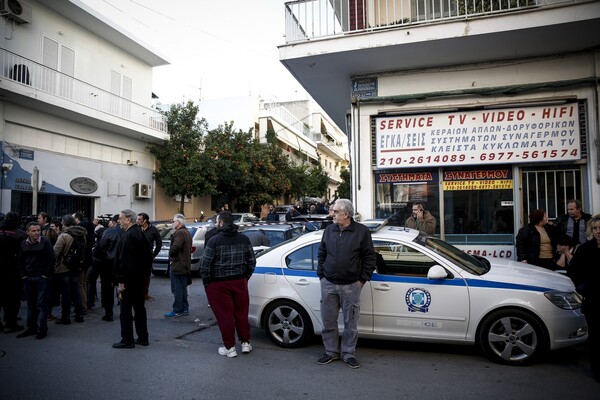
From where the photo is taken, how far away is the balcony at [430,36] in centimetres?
766

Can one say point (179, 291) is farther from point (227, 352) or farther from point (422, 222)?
point (422, 222)

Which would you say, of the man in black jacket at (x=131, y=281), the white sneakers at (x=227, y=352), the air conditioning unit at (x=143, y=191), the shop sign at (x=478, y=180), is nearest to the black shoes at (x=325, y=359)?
the white sneakers at (x=227, y=352)

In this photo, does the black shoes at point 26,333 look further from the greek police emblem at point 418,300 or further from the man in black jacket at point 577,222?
the man in black jacket at point 577,222

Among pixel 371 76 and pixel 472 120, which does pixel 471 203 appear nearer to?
pixel 472 120

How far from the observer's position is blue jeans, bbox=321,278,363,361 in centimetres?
473

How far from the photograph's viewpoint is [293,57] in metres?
9.04

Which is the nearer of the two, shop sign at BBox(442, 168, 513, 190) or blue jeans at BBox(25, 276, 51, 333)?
blue jeans at BBox(25, 276, 51, 333)

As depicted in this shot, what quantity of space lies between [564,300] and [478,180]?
16.4 feet

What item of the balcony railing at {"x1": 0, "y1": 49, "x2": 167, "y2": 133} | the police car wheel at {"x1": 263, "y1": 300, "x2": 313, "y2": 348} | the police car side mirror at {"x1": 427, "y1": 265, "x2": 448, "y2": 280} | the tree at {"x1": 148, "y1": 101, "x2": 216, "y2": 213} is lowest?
the police car wheel at {"x1": 263, "y1": 300, "x2": 313, "y2": 348}

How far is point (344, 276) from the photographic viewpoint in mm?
4672

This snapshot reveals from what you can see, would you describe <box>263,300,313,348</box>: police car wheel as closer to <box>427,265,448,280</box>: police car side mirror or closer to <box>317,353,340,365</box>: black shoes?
<box>317,353,340,365</box>: black shoes

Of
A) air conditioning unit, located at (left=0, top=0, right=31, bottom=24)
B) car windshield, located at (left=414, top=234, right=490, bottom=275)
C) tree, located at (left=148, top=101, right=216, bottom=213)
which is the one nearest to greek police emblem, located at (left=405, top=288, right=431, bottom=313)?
car windshield, located at (left=414, top=234, right=490, bottom=275)

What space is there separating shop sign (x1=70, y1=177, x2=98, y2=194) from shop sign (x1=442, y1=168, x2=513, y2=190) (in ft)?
46.4

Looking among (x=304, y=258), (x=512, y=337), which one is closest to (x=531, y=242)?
(x=512, y=337)
